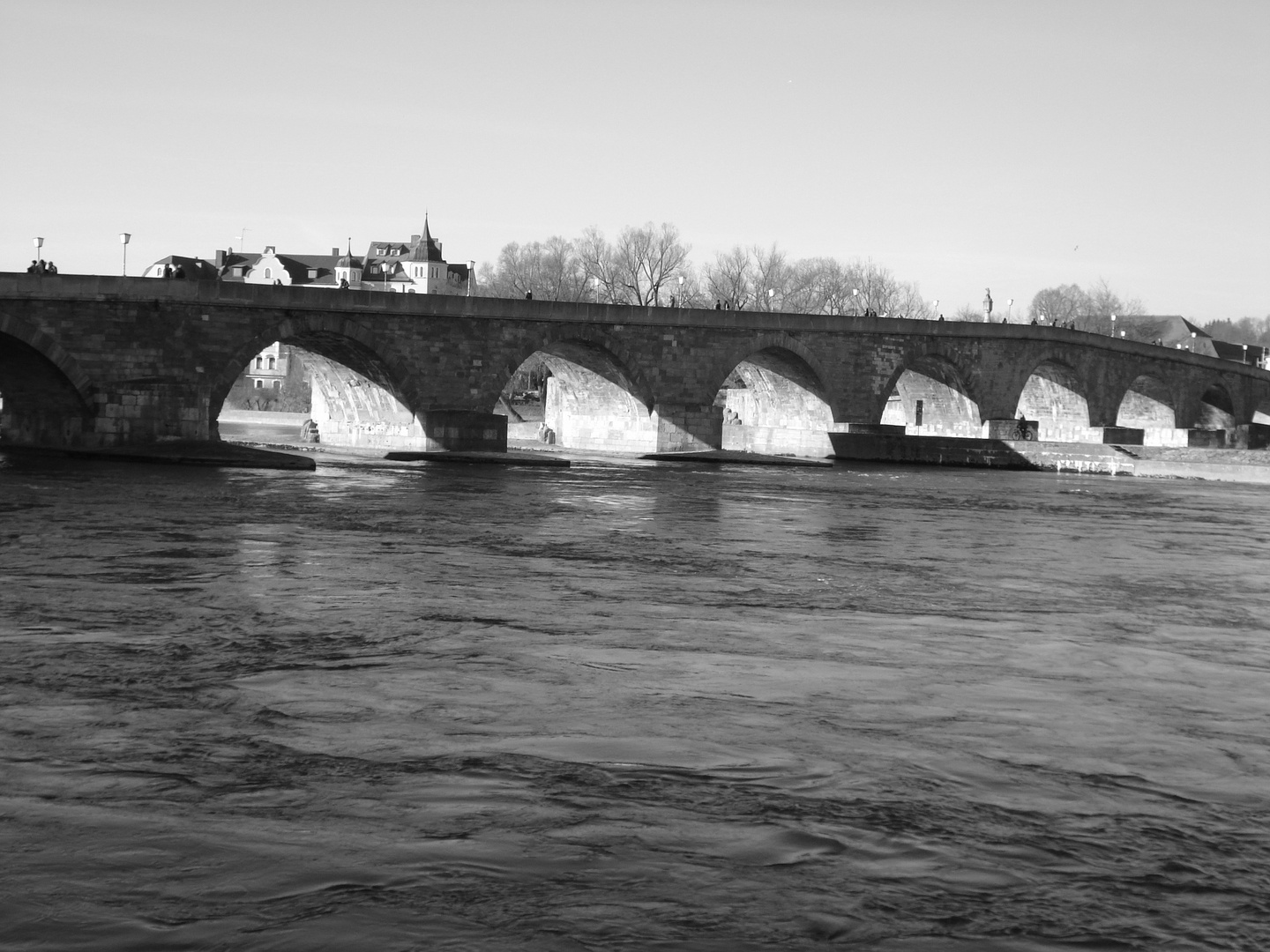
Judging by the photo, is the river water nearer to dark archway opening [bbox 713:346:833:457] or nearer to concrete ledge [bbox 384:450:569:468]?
concrete ledge [bbox 384:450:569:468]

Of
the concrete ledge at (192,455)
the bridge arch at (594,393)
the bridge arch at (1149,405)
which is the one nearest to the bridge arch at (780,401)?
the bridge arch at (594,393)

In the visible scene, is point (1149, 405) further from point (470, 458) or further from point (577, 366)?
point (470, 458)

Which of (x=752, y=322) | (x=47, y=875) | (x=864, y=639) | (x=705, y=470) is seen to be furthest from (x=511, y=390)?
(x=47, y=875)

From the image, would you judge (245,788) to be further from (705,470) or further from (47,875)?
(705,470)

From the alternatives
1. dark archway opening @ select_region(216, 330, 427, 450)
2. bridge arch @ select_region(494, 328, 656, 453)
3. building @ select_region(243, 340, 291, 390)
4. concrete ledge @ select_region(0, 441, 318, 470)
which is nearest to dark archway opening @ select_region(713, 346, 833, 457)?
bridge arch @ select_region(494, 328, 656, 453)

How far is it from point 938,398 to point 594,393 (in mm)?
11157

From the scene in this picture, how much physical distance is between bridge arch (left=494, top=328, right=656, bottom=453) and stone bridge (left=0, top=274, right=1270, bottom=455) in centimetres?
6

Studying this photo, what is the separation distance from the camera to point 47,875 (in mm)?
4477

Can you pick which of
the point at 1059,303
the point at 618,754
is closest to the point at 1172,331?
the point at 1059,303

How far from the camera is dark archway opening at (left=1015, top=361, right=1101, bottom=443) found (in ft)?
159

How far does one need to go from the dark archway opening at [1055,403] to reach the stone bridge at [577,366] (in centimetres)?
7

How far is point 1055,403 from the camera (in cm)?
4991

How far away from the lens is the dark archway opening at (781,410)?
132 ft

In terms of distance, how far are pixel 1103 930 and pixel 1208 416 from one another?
5861cm
